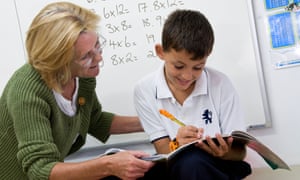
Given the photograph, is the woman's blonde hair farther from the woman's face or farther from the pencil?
the pencil

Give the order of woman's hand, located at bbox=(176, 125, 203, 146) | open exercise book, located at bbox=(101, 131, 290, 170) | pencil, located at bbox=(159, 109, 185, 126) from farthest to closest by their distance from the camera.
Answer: pencil, located at bbox=(159, 109, 185, 126), woman's hand, located at bbox=(176, 125, 203, 146), open exercise book, located at bbox=(101, 131, 290, 170)

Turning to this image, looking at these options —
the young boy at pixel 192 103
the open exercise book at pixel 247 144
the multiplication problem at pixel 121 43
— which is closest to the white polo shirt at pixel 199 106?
the young boy at pixel 192 103

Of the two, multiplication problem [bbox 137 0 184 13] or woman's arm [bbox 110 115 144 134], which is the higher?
multiplication problem [bbox 137 0 184 13]

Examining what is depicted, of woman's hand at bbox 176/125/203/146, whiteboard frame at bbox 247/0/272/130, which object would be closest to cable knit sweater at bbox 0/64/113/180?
woman's hand at bbox 176/125/203/146

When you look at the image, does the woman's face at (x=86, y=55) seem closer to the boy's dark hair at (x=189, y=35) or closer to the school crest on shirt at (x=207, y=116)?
the boy's dark hair at (x=189, y=35)

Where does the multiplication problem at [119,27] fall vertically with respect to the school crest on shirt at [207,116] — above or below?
above

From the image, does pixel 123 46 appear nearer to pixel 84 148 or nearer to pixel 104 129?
pixel 104 129

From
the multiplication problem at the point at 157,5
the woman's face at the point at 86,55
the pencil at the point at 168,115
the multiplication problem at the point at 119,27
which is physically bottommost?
the pencil at the point at 168,115

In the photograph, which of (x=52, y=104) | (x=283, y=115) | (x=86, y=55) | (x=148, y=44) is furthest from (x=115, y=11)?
(x=283, y=115)

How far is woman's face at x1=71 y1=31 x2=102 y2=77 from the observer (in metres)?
1.04

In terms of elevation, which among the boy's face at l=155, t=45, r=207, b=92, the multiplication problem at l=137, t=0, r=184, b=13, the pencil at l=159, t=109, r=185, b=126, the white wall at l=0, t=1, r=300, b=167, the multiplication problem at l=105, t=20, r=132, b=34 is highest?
the multiplication problem at l=137, t=0, r=184, b=13

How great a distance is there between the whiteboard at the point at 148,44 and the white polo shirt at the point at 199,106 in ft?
0.68

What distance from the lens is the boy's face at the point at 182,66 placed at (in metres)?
1.00

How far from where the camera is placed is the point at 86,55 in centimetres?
106
